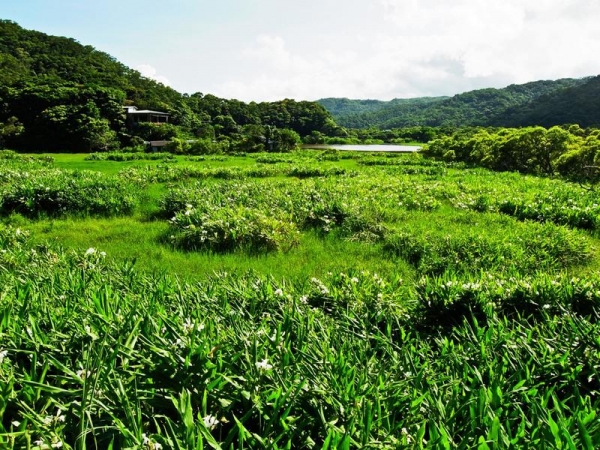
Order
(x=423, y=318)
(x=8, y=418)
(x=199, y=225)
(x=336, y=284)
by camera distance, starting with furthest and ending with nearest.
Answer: (x=199, y=225), (x=336, y=284), (x=423, y=318), (x=8, y=418)

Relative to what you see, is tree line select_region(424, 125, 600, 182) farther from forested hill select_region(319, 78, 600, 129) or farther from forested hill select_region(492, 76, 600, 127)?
forested hill select_region(319, 78, 600, 129)

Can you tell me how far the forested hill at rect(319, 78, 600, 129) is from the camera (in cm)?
8831

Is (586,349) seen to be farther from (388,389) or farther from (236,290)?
(236,290)

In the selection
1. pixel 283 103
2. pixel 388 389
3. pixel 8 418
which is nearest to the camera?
pixel 8 418

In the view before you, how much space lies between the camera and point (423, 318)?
4.45 m

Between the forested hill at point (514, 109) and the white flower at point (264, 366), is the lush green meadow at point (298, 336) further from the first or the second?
the forested hill at point (514, 109)

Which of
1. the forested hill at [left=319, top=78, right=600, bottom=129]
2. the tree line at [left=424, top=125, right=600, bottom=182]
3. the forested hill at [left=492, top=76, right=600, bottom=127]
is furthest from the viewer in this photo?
the forested hill at [left=319, top=78, right=600, bottom=129]

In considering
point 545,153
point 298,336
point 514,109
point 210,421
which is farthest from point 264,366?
point 514,109

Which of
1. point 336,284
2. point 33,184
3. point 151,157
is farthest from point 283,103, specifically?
point 336,284

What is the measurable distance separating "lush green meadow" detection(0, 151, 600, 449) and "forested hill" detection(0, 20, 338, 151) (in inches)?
1920

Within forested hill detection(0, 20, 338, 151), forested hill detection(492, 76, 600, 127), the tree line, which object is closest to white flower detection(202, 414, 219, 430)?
the tree line

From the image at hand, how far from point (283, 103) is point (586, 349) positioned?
115751 millimetres

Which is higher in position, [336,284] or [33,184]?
[33,184]

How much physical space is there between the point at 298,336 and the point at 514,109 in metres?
129
